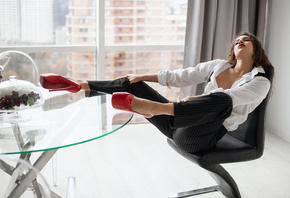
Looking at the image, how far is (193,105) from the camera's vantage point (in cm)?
215

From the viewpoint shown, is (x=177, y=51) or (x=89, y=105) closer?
(x=89, y=105)

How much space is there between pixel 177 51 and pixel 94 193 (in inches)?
77.8

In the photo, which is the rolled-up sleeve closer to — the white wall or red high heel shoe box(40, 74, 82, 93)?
red high heel shoe box(40, 74, 82, 93)

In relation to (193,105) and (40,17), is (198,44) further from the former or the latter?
(193,105)

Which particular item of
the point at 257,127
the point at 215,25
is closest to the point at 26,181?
the point at 257,127

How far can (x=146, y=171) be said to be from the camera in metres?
3.02

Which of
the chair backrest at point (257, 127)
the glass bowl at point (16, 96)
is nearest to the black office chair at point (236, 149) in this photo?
the chair backrest at point (257, 127)

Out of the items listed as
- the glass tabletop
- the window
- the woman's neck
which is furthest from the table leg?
the window

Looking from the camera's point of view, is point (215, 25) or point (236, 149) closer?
point (236, 149)

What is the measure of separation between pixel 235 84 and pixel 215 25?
4.91 feet

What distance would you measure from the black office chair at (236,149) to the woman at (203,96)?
Answer: 45mm

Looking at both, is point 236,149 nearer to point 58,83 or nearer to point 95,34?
point 58,83

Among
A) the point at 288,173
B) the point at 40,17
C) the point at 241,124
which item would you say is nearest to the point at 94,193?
the point at 241,124

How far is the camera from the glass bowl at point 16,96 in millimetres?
1998
